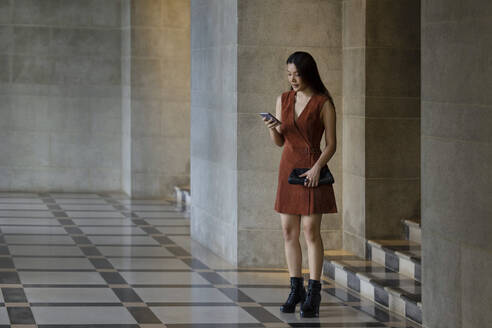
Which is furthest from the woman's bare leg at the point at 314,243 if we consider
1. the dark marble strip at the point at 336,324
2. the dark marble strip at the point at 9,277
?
the dark marble strip at the point at 9,277

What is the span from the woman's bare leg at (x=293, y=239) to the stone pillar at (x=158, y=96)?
22.2 ft

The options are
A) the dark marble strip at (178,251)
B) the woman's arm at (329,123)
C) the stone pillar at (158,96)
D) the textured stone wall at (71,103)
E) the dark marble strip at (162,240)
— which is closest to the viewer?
the woman's arm at (329,123)

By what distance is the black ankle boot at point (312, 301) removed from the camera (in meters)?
5.82

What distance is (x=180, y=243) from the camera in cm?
892

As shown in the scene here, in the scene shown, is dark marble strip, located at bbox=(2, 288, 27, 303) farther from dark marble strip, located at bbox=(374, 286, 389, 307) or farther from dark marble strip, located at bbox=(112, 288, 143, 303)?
dark marble strip, located at bbox=(374, 286, 389, 307)

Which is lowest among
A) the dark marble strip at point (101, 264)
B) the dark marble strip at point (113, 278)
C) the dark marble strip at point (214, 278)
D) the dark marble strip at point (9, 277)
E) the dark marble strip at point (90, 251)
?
the dark marble strip at point (214, 278)

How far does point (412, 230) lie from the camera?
24.1 feet

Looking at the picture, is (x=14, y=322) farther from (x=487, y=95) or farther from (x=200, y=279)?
(x=487, y=95)

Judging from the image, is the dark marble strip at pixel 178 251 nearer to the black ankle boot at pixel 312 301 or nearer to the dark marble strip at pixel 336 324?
the black ankle boot at pixel 312 301

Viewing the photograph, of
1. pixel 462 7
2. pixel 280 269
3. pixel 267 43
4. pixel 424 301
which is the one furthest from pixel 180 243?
pixel 462 7

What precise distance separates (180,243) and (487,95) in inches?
191

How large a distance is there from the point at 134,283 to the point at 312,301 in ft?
5.22

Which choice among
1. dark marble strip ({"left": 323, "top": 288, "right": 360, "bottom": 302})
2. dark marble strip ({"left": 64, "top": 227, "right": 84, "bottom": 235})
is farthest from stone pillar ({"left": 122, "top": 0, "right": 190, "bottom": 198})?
dark marble strip ({"left": 323, "top": 288, "right": 360, "bottom": 302})

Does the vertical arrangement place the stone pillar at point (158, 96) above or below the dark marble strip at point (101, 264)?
above
